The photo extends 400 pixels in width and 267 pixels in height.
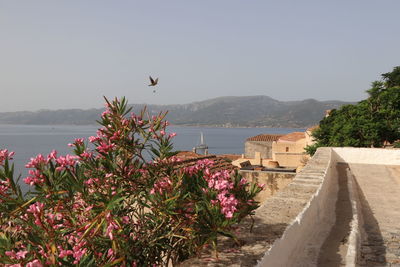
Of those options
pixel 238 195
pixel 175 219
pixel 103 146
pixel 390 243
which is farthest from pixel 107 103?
pixel 390 243

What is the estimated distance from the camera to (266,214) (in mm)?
3316

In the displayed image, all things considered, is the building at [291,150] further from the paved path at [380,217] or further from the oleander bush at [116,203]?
the oleander bush at [116,203]

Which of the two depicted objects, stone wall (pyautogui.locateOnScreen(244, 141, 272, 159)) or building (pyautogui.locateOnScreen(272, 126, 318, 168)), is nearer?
building (pyautogui.locateOnScreen(272, 126, 318, 168))

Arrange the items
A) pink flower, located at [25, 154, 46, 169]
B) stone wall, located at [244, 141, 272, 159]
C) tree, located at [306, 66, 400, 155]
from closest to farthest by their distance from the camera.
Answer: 1. pink flower, located at [25, 154, 46, 169]
2. tree, located at [306, 66, 400, 155]
3. stone wall, located at [244, 141, 272, 159]

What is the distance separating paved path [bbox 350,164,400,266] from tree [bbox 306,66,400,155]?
13699 mm

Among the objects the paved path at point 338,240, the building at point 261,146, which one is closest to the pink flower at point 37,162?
the paved path at point 338,240

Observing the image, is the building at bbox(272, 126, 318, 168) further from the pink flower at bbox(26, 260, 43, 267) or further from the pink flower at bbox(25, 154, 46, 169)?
the pink flower at bbox(26, 260, 43, 267)

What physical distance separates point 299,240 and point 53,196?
2.39 m

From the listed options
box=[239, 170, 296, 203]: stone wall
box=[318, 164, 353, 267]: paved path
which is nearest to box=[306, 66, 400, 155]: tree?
box=[239, 170, 296, 203]: stone wall

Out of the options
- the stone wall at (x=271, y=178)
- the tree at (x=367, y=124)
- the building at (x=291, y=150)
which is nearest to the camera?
the stone wall at (x=271, y=178)

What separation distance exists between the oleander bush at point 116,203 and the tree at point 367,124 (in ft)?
74.5

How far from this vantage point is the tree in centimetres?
2303

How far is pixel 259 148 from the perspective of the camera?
178 ft

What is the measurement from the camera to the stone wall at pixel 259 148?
5337 cm
